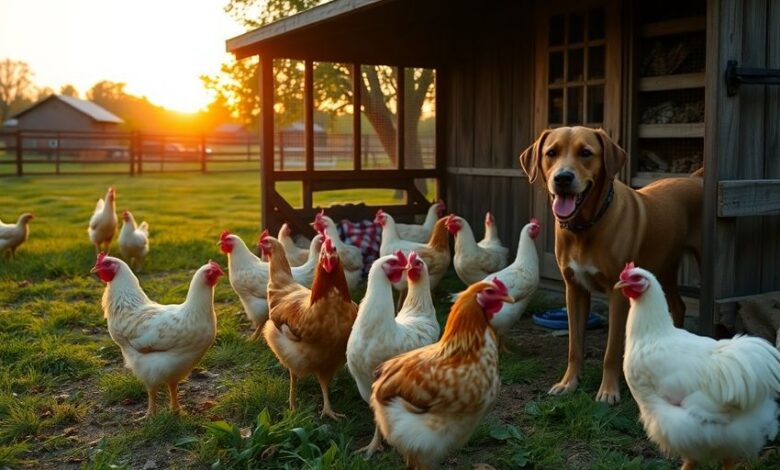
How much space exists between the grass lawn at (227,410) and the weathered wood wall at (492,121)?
1253mm

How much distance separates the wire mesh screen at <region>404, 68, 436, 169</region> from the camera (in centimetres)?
980

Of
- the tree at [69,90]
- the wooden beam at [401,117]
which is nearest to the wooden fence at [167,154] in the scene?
the wooden beam at [401,117]

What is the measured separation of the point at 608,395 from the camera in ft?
15.9

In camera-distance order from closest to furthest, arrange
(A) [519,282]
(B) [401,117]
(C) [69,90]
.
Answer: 1. (A) [519,282]
2. (B) [401,117]
3. (C) [69,90]

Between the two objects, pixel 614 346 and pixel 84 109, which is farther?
pixel 84 109

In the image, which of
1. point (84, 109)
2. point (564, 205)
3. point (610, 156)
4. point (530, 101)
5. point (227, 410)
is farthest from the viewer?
point (84, 109)

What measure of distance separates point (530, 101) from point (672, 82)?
206 centimetres

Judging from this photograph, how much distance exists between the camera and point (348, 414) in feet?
16.0

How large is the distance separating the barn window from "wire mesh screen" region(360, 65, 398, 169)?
254cm

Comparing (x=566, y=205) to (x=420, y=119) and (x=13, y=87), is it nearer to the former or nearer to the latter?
(x=420, y=119)

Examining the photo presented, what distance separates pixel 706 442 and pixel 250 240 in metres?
9.99

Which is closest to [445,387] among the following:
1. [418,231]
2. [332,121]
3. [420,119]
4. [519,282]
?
[519,282]

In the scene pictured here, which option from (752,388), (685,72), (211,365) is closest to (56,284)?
(211,365)

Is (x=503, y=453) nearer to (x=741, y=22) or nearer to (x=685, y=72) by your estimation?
(x=741, y=22)
